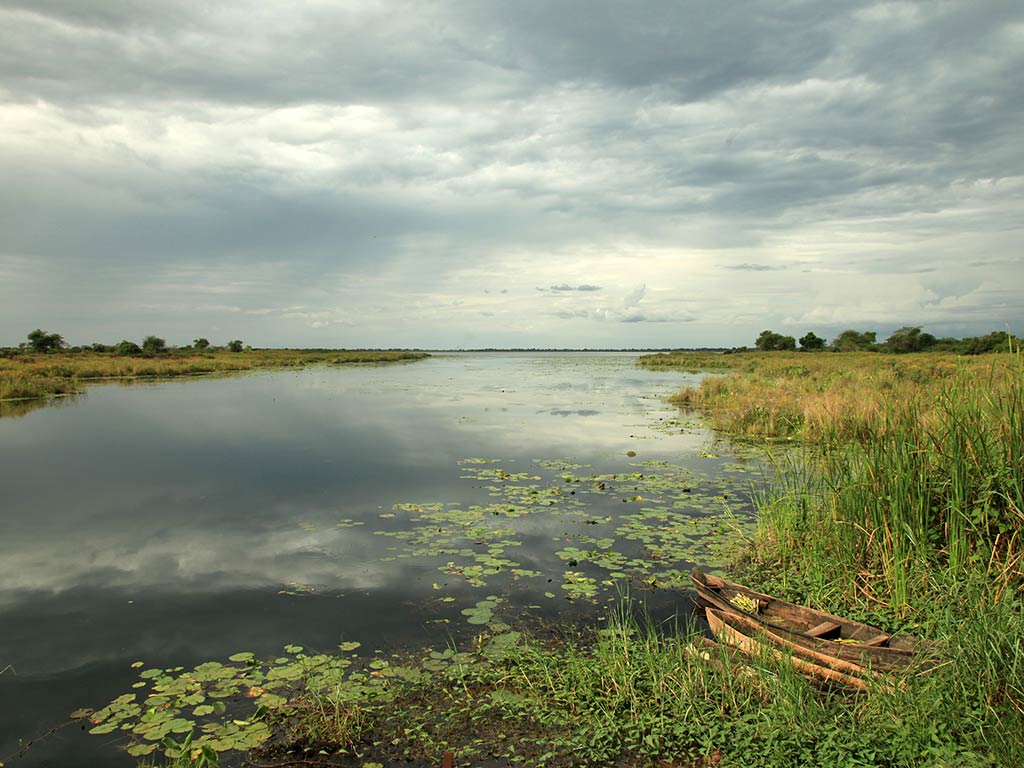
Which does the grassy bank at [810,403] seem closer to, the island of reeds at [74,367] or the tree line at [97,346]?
the island of reeds at [74,367]

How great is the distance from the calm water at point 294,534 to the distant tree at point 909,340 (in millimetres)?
51827

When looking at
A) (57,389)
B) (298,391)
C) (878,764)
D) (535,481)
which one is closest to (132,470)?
(535,481)

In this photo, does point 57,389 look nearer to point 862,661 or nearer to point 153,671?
point 153,671

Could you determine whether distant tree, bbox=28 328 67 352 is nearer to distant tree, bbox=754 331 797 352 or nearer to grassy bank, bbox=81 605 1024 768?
grassy bank, bbox=81 605 1024 768

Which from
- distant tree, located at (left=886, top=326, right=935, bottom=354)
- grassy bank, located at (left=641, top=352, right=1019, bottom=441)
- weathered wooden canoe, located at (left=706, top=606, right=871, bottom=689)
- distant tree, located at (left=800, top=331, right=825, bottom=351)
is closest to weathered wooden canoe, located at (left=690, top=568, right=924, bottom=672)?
weathered wooden canoe, located at (left=706, top=606, right=871, bottom=689)

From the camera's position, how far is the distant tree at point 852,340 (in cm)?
7976

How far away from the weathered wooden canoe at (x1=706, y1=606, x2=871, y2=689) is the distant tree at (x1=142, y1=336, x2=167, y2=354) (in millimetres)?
93527

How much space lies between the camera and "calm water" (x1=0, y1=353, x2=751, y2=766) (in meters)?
6.47

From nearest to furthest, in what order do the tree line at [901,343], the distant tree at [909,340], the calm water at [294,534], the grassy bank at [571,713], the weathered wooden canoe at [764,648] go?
the grassy bank at [571,713] → the weathered wooden canoe at [764,648] → the calm water at [294,534] → the tree line at [901,343] → the distant tree at [909,340]

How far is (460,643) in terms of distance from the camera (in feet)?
20.5

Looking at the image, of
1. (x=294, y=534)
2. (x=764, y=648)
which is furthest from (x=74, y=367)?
(x=764, y=648)

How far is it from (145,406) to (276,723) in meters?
30.6

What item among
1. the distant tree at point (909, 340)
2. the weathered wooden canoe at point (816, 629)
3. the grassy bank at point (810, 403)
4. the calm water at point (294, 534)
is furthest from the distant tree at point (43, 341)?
the distant tree at point (909, 340)

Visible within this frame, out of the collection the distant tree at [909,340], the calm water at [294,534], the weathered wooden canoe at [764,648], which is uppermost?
the distant tree at [909,340]
